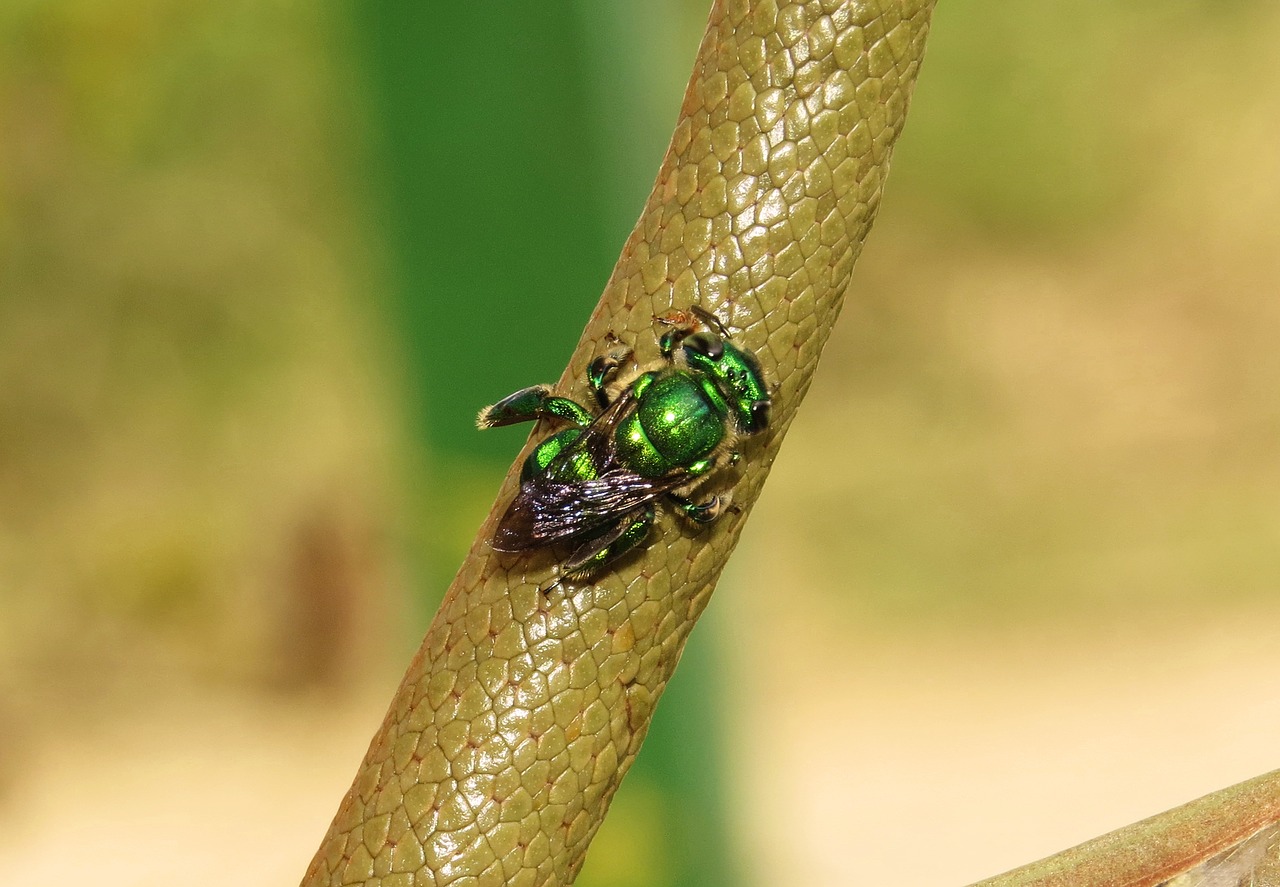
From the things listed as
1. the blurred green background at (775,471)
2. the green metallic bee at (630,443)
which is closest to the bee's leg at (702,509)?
the green metallic bee at (630,443)

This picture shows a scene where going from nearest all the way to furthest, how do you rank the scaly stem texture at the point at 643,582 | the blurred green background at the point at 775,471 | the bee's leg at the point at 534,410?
the scaly stem texture at the point at 643,582 → the bee's leg at the point at 534,410 → the blurred green background at the point at 775,471

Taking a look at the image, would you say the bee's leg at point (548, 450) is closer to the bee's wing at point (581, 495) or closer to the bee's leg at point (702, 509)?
the bee's wing at point (581, 495)

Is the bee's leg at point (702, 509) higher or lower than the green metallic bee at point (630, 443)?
lower

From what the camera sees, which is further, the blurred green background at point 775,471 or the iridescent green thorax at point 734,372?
the blurred green background at point 775,471

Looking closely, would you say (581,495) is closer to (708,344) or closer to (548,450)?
(548,450)

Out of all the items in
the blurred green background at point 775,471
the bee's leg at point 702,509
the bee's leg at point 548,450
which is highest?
the blurred green background at point 775,471

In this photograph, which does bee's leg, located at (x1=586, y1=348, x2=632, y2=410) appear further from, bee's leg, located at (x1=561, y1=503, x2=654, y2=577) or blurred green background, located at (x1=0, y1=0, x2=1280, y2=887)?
blurred green background, located at (x1=0, y1=0, x2=1280, y2=887)
